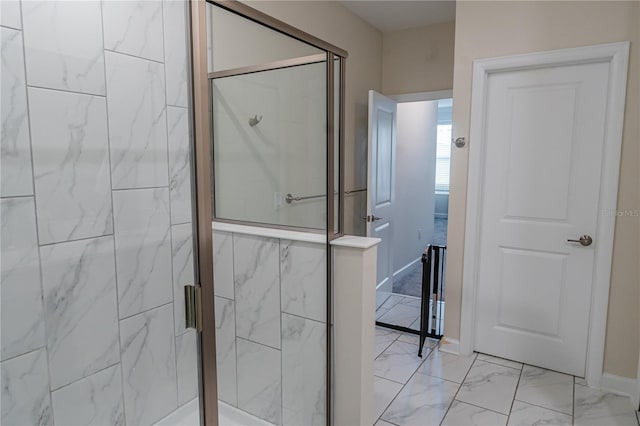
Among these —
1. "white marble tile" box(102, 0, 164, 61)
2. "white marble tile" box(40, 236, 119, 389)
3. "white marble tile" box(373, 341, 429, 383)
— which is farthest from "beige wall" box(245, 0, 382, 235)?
"white marble tile" box(40, 236, 119, 389)

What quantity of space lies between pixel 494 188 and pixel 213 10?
7.29 feet

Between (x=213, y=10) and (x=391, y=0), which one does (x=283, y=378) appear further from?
(x=391, y=0)

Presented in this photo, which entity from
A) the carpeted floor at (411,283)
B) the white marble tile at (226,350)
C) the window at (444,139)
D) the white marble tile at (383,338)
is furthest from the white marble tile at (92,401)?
the window at (444,139)

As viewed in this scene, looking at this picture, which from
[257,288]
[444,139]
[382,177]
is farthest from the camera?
[444,139]

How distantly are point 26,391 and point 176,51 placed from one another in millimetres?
1231

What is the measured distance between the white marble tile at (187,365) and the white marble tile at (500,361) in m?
2.16

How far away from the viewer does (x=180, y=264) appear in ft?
4.43

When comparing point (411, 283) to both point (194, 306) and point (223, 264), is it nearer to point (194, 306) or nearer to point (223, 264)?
point (223, 264)

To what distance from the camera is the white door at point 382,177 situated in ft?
11.7

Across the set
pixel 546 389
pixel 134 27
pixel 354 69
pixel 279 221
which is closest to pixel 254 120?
pixel 279 221

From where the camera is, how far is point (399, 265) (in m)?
4.93

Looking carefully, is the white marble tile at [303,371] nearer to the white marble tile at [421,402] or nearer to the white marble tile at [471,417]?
the white marble tile at [421,402]

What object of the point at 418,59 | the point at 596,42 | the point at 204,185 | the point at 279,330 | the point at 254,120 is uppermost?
the point at 418,59

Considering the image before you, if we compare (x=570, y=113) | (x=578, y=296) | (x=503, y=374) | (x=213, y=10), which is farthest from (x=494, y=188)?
(x=213, y=10)
